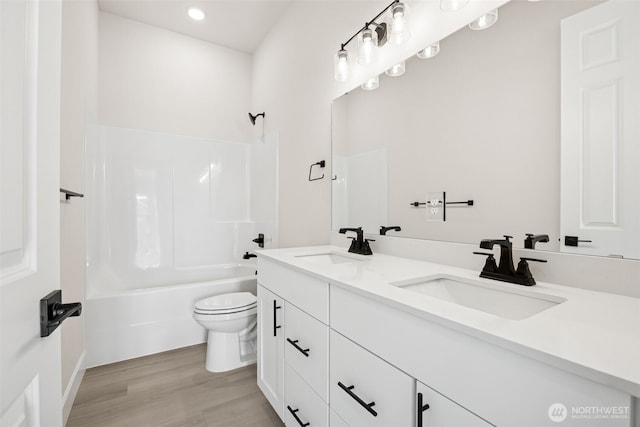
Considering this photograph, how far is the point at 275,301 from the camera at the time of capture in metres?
1.42

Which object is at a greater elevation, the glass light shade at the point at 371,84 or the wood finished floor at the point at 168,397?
the glass light shade at the point at 371,84

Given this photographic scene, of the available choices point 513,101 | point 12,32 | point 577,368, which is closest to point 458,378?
point 577,368

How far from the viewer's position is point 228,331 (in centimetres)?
204

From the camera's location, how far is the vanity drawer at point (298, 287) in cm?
105

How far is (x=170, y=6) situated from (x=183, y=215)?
75.2 inches

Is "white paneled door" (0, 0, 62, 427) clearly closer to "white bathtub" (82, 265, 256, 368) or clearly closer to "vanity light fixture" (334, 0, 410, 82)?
"vanity light fixture" (334, 0, 410, 82)

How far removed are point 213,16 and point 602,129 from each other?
3008mm

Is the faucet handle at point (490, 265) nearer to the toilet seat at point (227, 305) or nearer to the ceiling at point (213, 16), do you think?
the toilet seat at point (227, 305)

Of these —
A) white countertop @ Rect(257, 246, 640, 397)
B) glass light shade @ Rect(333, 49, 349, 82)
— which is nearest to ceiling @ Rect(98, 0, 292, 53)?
glass light shade @ Rect(333, 49, 349, 82)

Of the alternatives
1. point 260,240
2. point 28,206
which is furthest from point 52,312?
point 260,240

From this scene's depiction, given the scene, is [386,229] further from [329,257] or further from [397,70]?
[397,70]

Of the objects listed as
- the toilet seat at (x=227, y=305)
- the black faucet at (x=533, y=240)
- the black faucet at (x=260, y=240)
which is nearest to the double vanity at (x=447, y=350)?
the black faucet at (x=533, y=240)

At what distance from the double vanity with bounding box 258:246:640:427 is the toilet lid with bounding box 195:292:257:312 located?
806 millimetres

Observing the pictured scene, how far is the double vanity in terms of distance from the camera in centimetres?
45
